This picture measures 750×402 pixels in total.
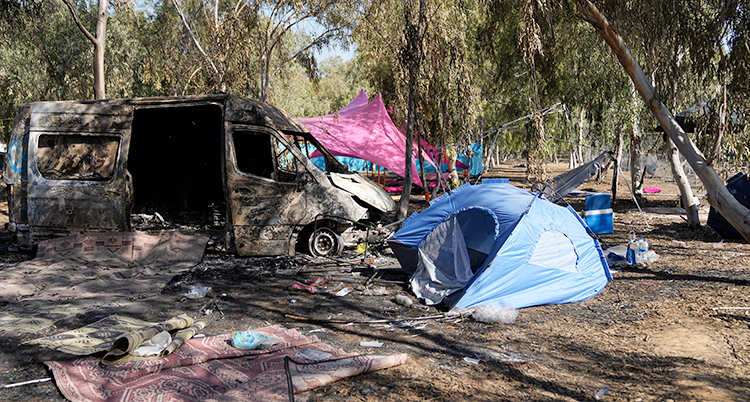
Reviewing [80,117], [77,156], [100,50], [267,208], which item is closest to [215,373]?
[267,208]

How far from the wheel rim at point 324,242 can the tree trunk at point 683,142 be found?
538cm

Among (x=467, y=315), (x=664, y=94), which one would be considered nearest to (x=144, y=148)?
(x=467, y=315)

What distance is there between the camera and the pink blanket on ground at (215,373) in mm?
3621

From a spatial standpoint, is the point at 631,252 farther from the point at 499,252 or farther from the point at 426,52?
the point at 426,52

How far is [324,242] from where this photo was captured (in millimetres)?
8094

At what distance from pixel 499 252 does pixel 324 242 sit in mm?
3097

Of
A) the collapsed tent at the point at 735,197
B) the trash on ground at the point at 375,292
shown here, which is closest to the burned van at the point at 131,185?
the trash on ground at the point at 375,292

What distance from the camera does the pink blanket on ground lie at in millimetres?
3621

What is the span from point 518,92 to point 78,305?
19.1 m

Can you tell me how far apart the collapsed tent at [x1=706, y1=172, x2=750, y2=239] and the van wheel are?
7.90 metres

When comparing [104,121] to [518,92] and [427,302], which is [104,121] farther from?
[518,92]

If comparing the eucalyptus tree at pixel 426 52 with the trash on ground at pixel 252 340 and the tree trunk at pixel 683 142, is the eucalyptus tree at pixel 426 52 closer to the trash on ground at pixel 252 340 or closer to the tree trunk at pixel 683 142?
the tree trunk at pixel 683 142

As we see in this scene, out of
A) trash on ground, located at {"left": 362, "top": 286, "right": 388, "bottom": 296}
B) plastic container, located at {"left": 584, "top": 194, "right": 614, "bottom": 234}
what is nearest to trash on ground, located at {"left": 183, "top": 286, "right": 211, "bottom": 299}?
trash on ground, located at {"left": 362, "top": 286, "right": 388, "bottom": 296}

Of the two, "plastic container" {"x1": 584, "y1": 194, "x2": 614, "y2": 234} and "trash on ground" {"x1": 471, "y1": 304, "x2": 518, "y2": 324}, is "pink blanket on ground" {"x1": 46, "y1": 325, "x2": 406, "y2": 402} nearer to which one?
"trash on ground" {"x1": 471, "y1": 304, "x2": 518, "y2": 324}
